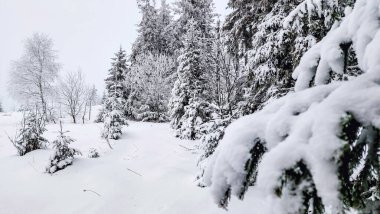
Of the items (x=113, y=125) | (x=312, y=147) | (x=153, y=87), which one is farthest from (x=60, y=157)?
(x=153, y=87)

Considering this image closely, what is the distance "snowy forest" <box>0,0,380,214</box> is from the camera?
2.67ft

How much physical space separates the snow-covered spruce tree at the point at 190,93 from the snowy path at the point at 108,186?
3.21 m

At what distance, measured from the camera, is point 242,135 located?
1.04 m

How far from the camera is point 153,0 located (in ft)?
94.9

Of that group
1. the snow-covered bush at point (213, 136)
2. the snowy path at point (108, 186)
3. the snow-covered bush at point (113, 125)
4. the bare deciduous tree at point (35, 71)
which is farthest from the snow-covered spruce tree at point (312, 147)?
the bare deciduous tree at point (35, 71)

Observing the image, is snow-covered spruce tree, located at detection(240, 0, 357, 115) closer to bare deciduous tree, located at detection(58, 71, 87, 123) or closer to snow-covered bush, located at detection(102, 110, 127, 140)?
snow-covered bush, located at detection(102, 110, 127, 140)

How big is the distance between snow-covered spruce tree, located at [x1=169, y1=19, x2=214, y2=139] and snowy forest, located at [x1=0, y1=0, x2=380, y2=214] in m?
0.07

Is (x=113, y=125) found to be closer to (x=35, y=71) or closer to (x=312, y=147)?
(x=312, y=147)

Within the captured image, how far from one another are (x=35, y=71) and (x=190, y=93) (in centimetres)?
2022

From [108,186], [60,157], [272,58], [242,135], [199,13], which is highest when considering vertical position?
[199,13]

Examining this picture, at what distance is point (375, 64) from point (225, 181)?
737 millimetres

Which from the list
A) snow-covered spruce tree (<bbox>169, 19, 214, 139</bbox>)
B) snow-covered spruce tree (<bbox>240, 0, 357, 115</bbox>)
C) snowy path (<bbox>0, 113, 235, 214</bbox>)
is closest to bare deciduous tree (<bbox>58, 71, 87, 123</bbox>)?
snow-covered spruce tree (<bbox>169, 19, 214, 139</bbox>)

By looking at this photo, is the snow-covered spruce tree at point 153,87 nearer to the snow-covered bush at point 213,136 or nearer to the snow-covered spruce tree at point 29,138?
the snow-covered spruce tree at point 29,138

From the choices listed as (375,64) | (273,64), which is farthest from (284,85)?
(375,64)
